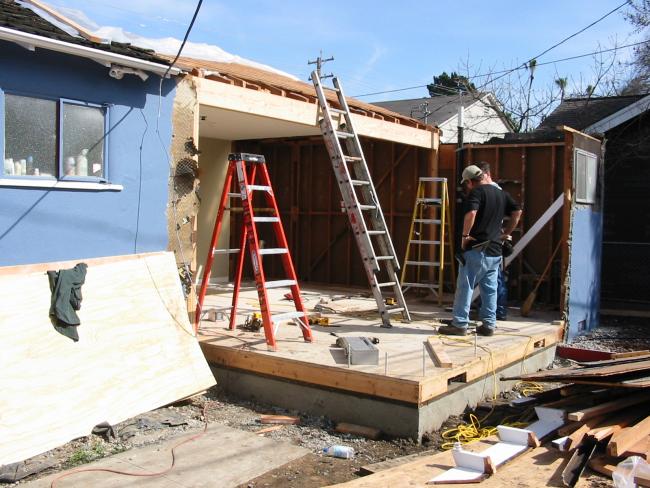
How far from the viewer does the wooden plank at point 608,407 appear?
4.61 m

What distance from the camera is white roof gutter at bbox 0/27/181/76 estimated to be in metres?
5.11

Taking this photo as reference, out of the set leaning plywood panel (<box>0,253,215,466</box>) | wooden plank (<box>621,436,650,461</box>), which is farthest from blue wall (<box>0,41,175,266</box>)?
wooden plank (<box>621,436,650,461</box>)

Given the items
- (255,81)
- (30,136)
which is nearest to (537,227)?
(255,81)

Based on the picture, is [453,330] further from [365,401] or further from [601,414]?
[601,414]

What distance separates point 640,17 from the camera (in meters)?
13.3

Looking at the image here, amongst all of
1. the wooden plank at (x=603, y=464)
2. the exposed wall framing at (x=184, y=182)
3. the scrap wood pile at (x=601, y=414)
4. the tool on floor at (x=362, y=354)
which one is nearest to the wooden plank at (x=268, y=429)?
the tool on floor at (x=362, y=354)

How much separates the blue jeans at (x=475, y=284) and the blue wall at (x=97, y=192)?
317 centimetres

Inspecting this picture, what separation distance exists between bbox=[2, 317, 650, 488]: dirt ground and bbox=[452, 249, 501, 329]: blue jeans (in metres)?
0.94

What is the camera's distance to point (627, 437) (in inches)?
169

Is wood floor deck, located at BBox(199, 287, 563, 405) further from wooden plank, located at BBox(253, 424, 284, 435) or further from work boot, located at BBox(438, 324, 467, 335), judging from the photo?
wooden plank, located at BBox(253, 424, 284, 435)

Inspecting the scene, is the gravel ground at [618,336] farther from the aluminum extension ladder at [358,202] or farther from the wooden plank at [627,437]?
the wooden plank at [627,437]

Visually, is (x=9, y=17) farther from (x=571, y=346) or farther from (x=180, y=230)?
(x=571, y=346)

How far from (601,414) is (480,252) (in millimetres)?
2429

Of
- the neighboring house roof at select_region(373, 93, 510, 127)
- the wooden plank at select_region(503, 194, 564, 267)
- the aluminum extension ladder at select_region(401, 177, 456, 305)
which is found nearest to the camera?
the wooden plank at select_region(503, 194, 564, 267)
